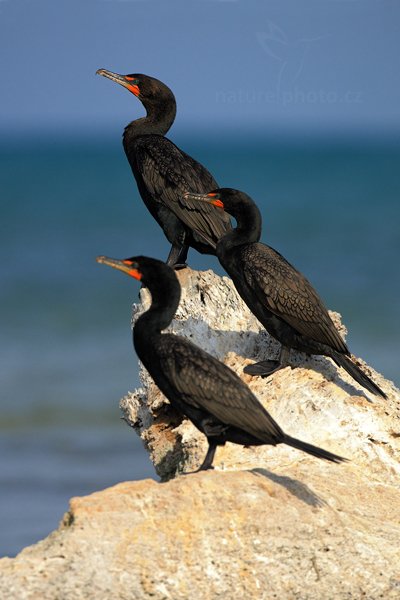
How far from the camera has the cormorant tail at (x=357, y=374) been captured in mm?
8852

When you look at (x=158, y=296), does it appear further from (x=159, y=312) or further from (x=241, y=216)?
(x=241, y=216)

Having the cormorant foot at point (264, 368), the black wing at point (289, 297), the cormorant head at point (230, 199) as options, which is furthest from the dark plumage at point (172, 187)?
the cormorant foot at point (264, 368)

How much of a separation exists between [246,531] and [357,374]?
2.43 meters

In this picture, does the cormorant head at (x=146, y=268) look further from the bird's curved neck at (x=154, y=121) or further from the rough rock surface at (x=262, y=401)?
the bird's curved neck at (x=154, y=121)

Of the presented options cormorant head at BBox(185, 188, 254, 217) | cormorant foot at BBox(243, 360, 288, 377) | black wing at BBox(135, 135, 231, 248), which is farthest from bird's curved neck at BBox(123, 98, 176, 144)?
cormorant foot at BBox(243, 360, 288, 377)

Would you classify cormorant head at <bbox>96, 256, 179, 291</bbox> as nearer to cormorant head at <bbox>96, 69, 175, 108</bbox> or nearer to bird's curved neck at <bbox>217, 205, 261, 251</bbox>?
bird's curved neck at <bbox>217, 205, 261, 251</bbox>

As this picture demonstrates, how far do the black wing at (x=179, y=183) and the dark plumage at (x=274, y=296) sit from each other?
0.98m

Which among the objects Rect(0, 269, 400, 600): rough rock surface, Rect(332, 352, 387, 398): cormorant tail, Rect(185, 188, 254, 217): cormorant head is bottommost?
Rect(0, 269, 400, 600): rough rock surface

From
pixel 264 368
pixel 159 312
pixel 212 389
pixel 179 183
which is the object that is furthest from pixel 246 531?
pixel 179 183

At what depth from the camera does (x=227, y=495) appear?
6.75 meters

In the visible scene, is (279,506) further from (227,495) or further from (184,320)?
(184,320)

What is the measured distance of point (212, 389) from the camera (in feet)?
23.8

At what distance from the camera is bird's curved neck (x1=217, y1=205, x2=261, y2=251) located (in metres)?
9.20

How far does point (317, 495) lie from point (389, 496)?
0.71 m
